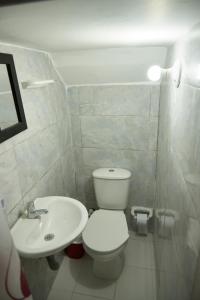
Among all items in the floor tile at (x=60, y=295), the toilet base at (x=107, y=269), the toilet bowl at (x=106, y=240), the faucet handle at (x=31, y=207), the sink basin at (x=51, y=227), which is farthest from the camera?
the toilet base at (x=107, y=269)

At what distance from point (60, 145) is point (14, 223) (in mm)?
825

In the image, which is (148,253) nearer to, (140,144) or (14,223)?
(140,144)

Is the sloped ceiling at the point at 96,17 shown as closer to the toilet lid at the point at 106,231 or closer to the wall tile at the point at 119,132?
the wall tile at the point at 119,132

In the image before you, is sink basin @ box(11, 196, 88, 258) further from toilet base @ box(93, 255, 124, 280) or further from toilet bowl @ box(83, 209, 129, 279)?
toilet base @ box(93, 255, 124, 280)

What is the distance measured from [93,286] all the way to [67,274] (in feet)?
0.88

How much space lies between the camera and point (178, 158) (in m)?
1.09

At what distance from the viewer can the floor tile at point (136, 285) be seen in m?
1.69

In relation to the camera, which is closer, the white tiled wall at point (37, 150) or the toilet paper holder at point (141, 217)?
the white tiled wall at point (37, 150)

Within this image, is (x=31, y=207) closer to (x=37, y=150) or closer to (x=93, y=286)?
(x=37, y=150)

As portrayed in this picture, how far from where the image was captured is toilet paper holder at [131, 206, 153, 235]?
215cm

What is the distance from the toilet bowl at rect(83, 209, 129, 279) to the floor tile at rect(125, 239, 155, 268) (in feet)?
0.33

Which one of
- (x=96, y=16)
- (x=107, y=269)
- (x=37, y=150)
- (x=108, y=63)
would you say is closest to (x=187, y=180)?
(x=96, y=16)

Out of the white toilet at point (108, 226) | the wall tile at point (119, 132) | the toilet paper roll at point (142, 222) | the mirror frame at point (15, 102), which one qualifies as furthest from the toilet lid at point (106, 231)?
the mirror frame at point (15, 102)

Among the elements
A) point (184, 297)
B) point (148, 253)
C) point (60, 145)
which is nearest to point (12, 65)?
point (60, 145)
